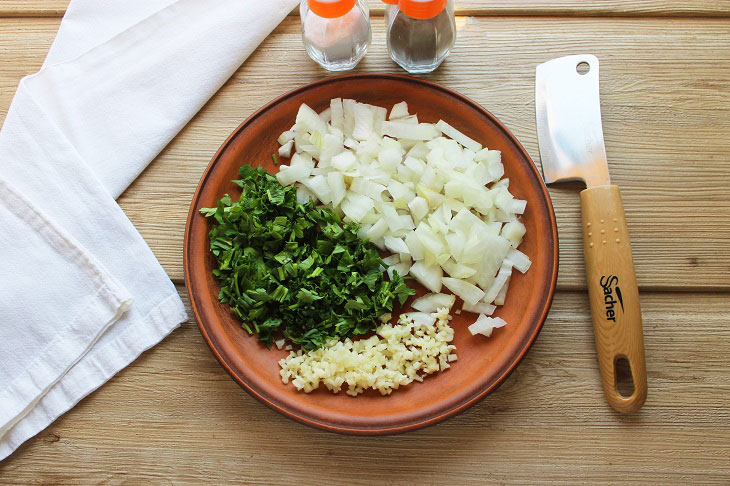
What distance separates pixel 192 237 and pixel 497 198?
27.1 inches

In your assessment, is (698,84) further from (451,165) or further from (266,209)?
(266,209)

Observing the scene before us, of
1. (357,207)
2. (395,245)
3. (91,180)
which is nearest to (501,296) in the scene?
(395,245)

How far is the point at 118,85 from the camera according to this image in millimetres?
1505

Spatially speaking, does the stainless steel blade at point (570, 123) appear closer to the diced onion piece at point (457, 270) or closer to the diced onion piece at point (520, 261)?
the diced onion piece at point (520, 261)

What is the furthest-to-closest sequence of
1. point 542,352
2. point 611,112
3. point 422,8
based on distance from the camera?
1. point 611,112
2. point 542,352
3. point 422,8

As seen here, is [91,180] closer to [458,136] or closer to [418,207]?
[418,207]

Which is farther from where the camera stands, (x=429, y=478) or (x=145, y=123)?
(x=145, y=123)

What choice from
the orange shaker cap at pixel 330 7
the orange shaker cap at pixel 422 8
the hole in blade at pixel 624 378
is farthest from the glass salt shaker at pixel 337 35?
the hole in blade at pixel 624 378

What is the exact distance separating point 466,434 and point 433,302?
306 mm

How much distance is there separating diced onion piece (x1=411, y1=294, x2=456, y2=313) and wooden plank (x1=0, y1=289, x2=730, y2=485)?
0.76ft

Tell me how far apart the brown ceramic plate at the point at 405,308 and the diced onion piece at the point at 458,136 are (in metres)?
0.02

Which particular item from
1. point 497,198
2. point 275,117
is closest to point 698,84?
point 497,198

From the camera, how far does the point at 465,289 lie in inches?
54.5

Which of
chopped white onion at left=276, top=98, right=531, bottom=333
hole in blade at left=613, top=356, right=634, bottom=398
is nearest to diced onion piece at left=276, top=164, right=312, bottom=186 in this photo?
chopped white onion at left=276, top=98, right=531, bottom=333
